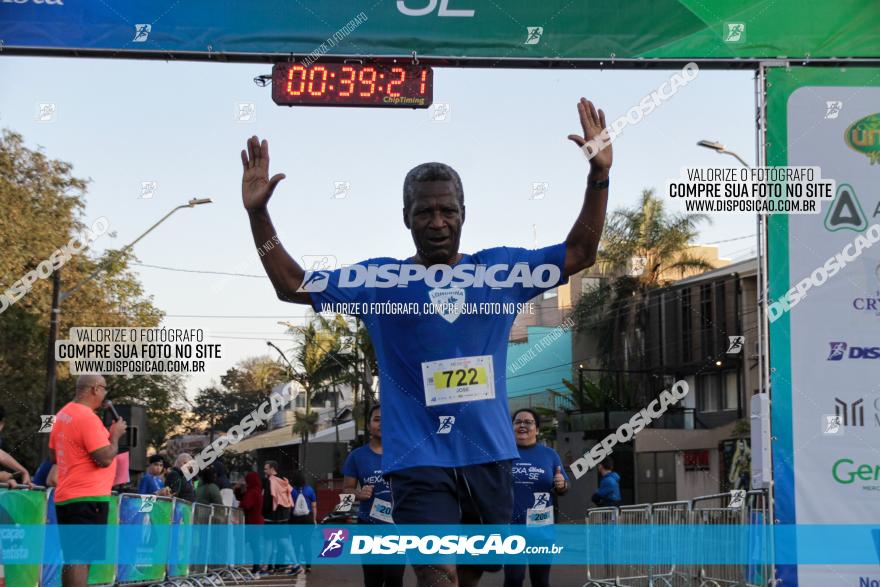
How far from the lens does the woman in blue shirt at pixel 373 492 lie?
23.5ft

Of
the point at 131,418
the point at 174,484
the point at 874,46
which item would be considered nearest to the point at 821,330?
the point at 874,46

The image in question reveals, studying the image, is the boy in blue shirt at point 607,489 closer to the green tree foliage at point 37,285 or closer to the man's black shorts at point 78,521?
the man's black shorts at point 78,521

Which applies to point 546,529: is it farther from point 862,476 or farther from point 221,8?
point 221,8

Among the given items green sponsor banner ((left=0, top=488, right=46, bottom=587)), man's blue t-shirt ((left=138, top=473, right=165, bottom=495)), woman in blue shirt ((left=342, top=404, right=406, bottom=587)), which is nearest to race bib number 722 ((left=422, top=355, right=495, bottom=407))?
woman in blue shirt ((left=342, top=404, right=406, bottom=587))

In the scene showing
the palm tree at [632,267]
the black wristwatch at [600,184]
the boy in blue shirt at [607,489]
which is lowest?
the boy in blue shirt at [607,489]

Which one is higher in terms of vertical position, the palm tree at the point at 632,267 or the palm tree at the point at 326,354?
the palm tree at the point at 632,267

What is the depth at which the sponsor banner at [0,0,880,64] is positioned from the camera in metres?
9.07

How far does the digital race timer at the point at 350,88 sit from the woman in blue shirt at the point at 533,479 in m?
2.66

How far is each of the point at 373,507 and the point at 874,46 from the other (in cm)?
523

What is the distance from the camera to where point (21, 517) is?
8.15 m

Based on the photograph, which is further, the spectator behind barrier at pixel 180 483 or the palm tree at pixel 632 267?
the palm tree at pixel 632 267

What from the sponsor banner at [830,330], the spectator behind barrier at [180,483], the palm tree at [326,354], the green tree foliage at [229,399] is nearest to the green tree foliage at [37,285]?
the palm tree at [326,354]

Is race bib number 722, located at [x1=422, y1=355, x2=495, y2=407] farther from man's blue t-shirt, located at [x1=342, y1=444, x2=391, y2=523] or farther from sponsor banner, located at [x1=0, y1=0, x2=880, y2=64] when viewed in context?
sponsor banner, located at [x1=0, y1=0, x2=880, y2=64]

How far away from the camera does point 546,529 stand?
9094 millimetres
